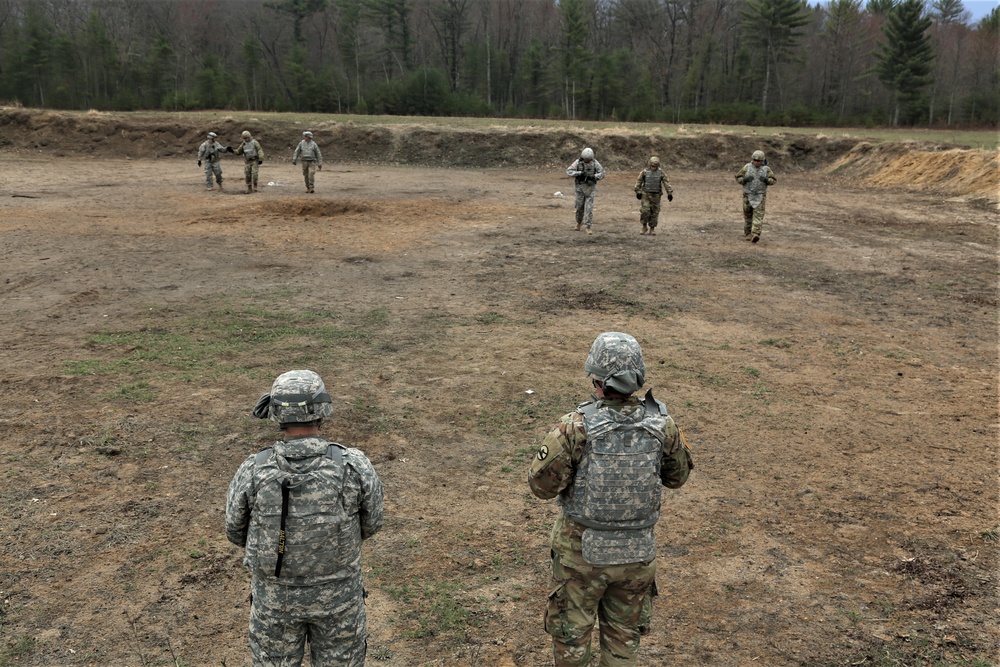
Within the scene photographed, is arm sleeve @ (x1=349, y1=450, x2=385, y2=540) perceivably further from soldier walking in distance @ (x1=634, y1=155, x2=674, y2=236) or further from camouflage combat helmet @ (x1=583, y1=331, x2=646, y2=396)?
soldier walking in distance @ (x1=634, y1=155, x2=674, y2=236)

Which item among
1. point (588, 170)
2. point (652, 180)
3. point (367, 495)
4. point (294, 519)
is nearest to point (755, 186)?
point (652, 180)

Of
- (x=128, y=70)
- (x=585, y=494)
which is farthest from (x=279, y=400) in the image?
(x=128, y=70)

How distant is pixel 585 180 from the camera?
17.6m

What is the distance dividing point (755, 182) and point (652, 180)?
2.21m

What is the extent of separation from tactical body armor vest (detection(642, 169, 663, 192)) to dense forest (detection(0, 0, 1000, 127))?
37963 mm

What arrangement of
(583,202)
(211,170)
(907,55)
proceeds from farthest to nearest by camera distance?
(907,55)
(211,170)
(583,202)

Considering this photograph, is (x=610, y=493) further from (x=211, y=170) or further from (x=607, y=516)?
(x=211, y=170)

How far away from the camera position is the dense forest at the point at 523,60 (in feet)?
180

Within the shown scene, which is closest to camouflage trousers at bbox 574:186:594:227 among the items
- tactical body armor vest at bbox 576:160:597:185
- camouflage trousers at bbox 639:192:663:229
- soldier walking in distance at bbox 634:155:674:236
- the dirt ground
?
tactical body armor vest at bbox 576:160:597:185

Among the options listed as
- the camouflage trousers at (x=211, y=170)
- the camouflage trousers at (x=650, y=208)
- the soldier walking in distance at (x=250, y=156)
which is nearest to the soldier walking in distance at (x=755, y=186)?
the camouflage trousers at (x=650, y=208)

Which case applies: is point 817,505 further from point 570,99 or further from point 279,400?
point 570,99

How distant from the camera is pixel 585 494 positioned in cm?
377

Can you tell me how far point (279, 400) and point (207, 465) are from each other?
4.05 m

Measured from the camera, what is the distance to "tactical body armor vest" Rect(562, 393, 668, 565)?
3713mm
